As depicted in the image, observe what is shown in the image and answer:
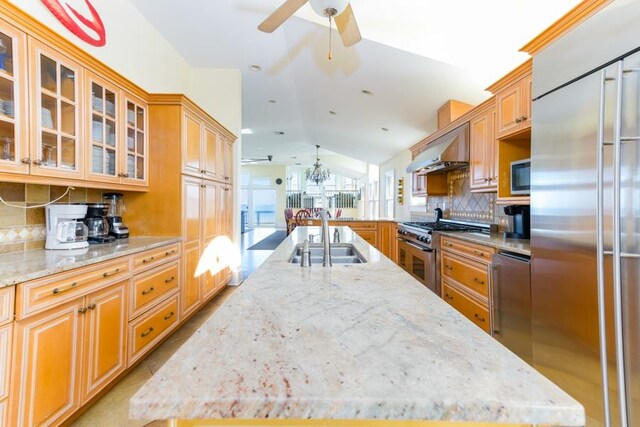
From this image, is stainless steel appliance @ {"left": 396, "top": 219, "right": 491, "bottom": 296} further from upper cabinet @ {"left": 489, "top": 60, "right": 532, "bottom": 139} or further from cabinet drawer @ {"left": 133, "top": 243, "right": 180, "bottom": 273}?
cabinet drawer @ {"left": 133, "top": 243, "right": 180, "bottom": 273}

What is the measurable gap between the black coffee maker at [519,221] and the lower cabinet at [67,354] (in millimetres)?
3017

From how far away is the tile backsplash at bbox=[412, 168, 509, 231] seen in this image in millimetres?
3037

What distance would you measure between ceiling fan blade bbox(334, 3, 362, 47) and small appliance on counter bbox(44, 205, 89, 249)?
2297mm

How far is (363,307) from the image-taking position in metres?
0.86

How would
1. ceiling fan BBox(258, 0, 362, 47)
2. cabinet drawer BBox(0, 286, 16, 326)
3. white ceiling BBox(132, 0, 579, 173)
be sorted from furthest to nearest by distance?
white ceiling BBox(132, 0, 579, 173), ceiling fan BBox(258, 0, 362, 47), cabinet drawer BBox(0, 286, 16, 326)

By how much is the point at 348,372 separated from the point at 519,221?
2520 millimetres

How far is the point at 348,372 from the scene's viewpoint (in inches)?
20.7

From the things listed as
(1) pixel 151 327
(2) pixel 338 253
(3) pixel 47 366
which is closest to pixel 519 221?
(2) pixel 338 253

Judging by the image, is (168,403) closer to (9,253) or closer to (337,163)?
(9,253)

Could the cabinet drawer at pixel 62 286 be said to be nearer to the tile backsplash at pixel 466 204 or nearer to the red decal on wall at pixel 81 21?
the red decal on wall at pixel 81 21

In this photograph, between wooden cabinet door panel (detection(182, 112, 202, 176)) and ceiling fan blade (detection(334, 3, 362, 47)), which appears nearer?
ceiling fan blade (detection(334, 3, 362, 47))

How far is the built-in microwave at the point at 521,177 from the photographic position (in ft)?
7.09

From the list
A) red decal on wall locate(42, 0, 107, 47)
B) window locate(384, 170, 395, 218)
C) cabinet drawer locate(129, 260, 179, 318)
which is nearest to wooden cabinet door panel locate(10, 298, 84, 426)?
cabinet drawer locate(129, 260, 179, 318)

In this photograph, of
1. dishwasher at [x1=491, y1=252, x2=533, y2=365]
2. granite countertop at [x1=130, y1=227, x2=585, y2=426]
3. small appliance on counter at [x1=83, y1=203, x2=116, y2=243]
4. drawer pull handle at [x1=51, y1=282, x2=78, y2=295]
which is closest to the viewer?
granite countertop at [x1=130, y1=227, x2=585, y2=426]
